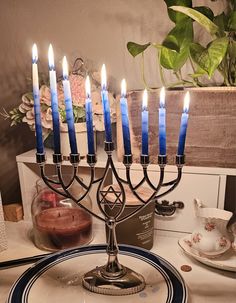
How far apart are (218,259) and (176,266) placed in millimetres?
103

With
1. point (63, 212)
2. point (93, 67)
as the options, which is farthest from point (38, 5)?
point (63, 212)

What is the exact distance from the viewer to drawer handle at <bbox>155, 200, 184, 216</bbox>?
2.98ft

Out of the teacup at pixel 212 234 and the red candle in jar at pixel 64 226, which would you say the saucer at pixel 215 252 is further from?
the red candle in jar at pixel 64 226

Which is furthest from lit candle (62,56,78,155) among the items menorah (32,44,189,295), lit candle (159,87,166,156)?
lit candle (159,87,166,156)

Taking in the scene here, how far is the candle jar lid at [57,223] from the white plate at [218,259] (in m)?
0.27

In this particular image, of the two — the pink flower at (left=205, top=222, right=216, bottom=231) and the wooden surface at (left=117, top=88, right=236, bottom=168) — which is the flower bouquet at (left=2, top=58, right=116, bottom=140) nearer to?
the wooden surface at (left=117, top=88, right=236, bottom=168)

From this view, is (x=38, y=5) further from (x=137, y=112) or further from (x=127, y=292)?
(x=127, y=292)

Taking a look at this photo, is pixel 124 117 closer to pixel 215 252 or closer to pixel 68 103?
pixel 68 103

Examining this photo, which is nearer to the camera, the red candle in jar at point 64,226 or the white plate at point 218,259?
the white plate at point 218,259

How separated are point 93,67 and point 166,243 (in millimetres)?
623

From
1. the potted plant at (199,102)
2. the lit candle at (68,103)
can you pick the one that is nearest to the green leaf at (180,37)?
the potted plant at (199,102)

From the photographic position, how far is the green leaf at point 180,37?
0.82 metres

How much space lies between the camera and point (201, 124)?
825 mm

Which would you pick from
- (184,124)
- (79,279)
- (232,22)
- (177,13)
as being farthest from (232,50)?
(79,279)
